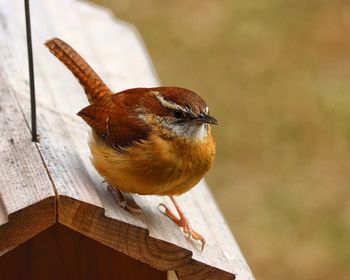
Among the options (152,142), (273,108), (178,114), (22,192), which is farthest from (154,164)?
(273,108)

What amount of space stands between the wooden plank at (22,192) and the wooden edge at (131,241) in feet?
0.18

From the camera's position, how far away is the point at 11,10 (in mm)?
4609

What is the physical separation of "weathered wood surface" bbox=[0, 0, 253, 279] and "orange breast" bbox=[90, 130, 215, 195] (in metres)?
0.07

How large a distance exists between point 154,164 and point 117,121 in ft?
0.73

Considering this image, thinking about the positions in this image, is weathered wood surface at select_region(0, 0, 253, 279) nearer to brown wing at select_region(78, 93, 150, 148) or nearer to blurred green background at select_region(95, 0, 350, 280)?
brown wing at select_region(78, 93, 150, 148)

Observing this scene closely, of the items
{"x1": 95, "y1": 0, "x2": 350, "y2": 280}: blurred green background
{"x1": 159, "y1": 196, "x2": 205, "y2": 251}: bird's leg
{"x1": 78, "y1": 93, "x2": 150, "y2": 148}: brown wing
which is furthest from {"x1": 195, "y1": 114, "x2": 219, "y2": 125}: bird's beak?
{"x1": 95, "y1": 0, "x2": 350, "y2": 280}: blurred green background

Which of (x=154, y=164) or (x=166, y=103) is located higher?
(x=166, y=103)

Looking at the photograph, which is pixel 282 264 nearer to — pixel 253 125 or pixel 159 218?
pixel 253 125

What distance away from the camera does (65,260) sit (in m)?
3.26

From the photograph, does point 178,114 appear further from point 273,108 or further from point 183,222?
point 273,108

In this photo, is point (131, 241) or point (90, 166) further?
point (90, 166)

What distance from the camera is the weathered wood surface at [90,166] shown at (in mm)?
2996

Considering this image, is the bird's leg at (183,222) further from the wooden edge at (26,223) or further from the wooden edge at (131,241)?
the wooden edge at (26,223)

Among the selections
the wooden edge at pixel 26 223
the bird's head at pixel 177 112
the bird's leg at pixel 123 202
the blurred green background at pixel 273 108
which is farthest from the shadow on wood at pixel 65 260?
the blurred green background at pixel 273 108
